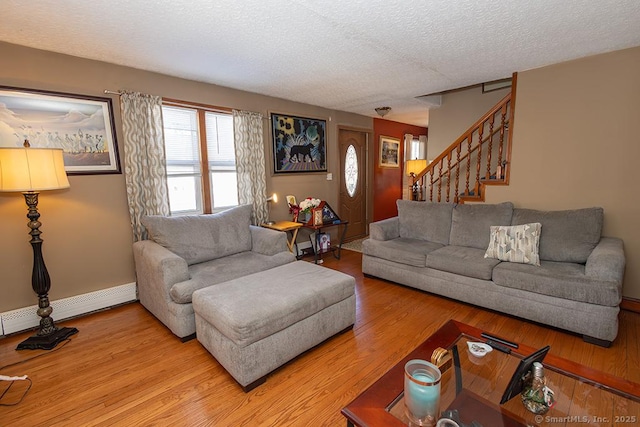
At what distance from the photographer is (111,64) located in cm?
278

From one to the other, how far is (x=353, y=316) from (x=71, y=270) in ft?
8.56

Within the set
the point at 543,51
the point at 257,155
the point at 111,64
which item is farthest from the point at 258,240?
the point at 543,51

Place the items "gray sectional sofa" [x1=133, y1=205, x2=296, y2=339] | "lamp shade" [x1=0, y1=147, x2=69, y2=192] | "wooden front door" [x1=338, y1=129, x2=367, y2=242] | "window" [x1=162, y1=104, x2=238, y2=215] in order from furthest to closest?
"wooden front door" [x1=338, y1=129, x2=367, y2=242]
"window" [x1=162, y1=104, x2=238, y2=215]
"gray sectional sofa" [x1=133, y1=205, x2=296, y2=339]
"lamp shade" [x1=0, y1=147, x2=69, y2=192]

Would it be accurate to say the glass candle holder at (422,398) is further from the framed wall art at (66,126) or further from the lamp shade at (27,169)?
the framed wall art at (66,126)

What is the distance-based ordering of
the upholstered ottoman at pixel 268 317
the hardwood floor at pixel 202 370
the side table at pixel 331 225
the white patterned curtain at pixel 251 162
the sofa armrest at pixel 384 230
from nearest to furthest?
the hardwood floor at pixel 202 370
the upholstered ottoman at pixel 268 317
the sofa armrest at pixel 384 230
the white patterned curtain at pixel 251 162
the side table at pixel 331 225

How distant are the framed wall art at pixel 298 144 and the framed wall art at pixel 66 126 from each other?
1.94 meters

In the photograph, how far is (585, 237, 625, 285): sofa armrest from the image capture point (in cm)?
215

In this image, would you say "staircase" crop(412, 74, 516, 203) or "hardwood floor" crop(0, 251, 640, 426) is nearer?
"hardwood floor" crop(0, 251, 640, 426)

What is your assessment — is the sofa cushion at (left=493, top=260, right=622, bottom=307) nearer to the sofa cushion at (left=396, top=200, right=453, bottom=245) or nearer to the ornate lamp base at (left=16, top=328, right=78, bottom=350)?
the sofa cushion at (left=396, top=200, right=453, bottom=245)

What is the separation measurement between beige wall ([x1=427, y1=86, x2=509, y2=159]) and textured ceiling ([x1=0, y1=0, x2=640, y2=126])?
1.09m

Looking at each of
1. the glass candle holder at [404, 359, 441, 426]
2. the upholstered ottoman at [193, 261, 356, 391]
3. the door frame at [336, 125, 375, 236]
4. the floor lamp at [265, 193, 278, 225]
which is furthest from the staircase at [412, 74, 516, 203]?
the glass candle holder at [404, 359, 441, 426]

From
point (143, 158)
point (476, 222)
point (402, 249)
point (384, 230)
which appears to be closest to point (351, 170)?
point (384, 230)

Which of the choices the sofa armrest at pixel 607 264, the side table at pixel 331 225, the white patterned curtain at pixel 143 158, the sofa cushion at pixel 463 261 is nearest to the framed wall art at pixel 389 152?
the side table at pixel 331 225

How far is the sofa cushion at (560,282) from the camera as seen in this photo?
2139mm
